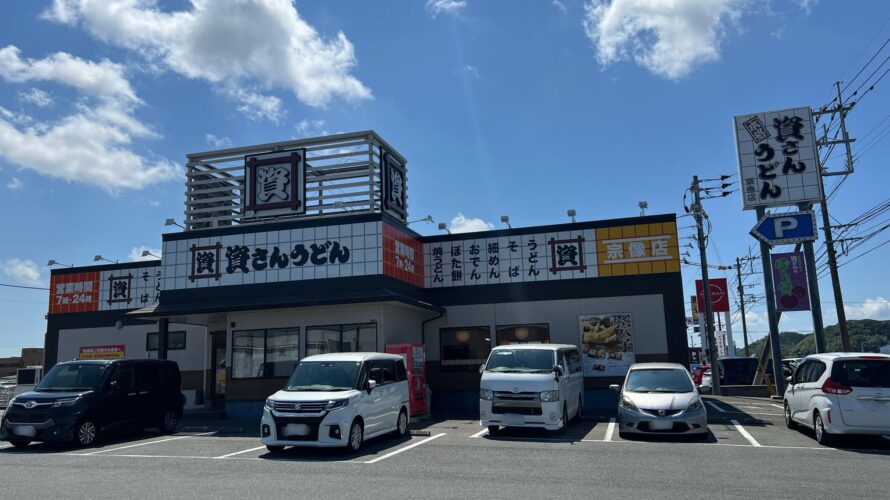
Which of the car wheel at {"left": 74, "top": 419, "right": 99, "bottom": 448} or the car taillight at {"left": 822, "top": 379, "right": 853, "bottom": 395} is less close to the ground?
the car taillight at {"left": 822, "top": 379, "right": 853, "bottom": 395}

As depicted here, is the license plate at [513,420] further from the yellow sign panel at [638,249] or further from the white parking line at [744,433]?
the yellow sign panel at [638,249]

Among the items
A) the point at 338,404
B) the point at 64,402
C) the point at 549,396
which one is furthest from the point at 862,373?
the point at 64,402

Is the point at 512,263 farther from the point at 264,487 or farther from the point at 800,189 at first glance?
the point at 264,487

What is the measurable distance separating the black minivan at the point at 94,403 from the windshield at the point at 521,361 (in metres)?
7.95

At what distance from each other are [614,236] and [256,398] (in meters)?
12.1

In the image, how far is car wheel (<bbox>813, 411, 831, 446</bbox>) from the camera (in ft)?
38.6

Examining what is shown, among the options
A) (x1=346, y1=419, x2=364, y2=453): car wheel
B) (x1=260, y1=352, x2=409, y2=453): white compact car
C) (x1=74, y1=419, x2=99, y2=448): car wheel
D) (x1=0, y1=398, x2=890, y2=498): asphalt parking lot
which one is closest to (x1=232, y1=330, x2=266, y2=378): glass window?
(x1=0, y1=398, x2=890, y2=498): asphalt parking lot

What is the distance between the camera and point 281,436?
1127 centimetres

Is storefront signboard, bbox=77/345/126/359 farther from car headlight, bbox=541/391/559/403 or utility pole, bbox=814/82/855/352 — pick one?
utility pole, bbox=814/82/855/352

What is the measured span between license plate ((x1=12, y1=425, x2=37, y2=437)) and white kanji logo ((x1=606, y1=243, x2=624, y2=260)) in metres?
15.8

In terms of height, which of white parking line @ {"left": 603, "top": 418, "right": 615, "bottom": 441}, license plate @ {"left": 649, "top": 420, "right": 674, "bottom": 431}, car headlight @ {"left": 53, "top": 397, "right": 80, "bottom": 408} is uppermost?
car headlight @ {"left": 53, "top": 397, "right": 80, "bottom": 408}

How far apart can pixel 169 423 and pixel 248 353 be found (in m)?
4.10

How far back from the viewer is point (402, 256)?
20016mm

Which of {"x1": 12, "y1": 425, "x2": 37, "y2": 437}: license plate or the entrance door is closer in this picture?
{"x1": 12, "y1": 425, "x2": 37, "y2": 437}: license plate
